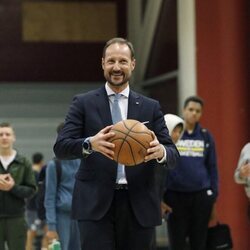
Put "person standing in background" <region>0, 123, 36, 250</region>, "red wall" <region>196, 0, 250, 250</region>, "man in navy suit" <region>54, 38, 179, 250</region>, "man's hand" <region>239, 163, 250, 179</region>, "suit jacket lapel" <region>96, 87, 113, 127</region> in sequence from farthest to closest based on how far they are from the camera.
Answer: "red wall" <region>196, 0, 250, 250</region> < "person standing in background" <region>0, 123, 36, 250</region> < "man's hand" <region>239, 163, 250, 179</region> < "suit jacket lapel" <region>96, 87, 113, 127</region> < "man in navy suit" <region>54, 38, 179, 250</region>

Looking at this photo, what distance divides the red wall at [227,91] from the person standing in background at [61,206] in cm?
335

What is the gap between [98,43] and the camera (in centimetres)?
1569

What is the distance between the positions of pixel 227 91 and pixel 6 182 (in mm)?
3980

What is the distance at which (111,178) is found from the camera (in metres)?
4.60

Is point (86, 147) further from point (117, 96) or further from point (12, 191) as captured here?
point (12, 191)

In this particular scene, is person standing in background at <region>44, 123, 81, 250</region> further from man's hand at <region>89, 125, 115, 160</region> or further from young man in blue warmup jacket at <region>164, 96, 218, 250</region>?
man's hand at <region>89, 125, 115, 160</region>

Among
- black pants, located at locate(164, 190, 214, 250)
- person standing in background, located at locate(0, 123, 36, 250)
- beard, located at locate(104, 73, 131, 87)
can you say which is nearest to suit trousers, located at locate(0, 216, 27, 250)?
person standing in background, located at locate(0, 123, 36, 250)

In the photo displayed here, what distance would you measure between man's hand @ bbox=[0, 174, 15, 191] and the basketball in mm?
3600

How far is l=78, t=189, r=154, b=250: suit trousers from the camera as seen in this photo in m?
4.59

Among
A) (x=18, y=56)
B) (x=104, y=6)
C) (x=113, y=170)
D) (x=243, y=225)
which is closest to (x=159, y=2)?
(x=104, y=6)

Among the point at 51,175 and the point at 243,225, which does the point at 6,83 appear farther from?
the point at 51,175

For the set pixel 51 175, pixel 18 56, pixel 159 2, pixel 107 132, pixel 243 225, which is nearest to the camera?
pixel 107 132

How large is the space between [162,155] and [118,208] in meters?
0.43

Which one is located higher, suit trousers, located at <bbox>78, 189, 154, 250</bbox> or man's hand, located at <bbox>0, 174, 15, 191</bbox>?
man's hand, located at <bbox>0, 174, 15, 191</bbox>
